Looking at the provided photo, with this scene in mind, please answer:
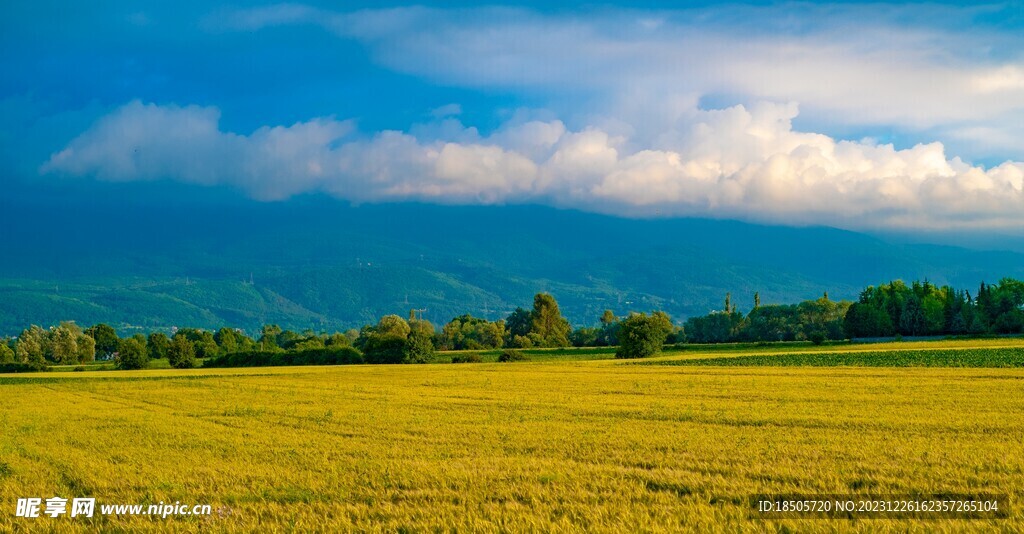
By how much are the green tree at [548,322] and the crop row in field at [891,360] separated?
223 feet

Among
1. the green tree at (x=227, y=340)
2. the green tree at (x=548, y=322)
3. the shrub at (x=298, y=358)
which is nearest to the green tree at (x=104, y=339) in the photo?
the green tree at (x=227, y=340)

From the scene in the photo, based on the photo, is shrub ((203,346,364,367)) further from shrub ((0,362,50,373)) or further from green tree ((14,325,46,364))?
green tree ((14,325,46,364))

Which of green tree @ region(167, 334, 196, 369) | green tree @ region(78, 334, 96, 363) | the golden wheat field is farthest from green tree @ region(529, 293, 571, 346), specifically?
the golden wheat field

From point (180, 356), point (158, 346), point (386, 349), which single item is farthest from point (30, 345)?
point (386, 349)

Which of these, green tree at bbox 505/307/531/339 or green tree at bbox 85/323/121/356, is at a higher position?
green tree at bbox 505/307/531/339

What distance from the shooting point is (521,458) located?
19359 millimetres

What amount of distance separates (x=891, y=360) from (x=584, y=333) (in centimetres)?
10553

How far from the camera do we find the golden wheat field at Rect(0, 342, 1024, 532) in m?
13.5

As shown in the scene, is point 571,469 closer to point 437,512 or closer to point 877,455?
point 437,512

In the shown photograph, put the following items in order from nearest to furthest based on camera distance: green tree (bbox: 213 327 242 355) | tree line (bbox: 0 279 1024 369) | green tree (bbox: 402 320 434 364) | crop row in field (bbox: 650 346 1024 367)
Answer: crop row in field (bbox: 650 346 1024 367)
green tree (bbox: 402 320 434 364)
tree line (bbox: 0 279 1024 369)
green tree (bbox: 213 327 242 355)

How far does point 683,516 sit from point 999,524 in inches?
190

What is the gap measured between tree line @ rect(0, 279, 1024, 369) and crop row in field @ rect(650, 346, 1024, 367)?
24332mm

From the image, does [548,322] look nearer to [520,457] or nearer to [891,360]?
[891,360]

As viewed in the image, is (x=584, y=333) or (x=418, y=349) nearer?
(x=418, y=349)
